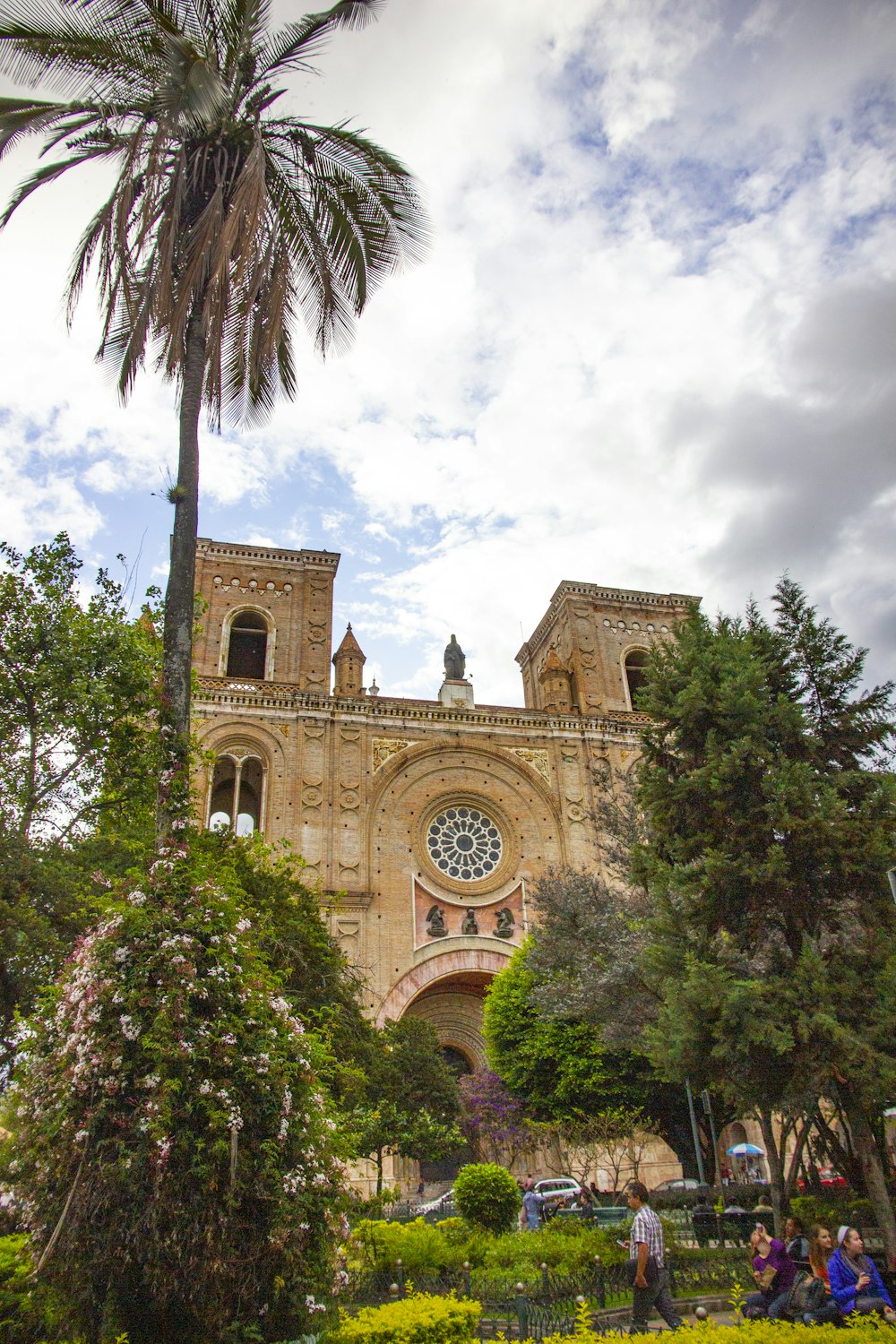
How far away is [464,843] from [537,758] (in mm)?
3602

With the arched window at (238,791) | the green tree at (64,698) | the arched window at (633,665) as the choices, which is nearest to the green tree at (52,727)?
the green tree at (64,698)

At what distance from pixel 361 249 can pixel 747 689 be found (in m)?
6.79

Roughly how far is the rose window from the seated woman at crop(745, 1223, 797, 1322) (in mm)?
19505

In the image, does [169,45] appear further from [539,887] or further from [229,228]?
[539,887]

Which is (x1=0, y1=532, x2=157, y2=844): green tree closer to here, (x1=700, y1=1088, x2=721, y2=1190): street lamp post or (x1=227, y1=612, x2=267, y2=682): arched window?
(x1=700, y1=1088, x2=721, y2=1190): street lamp post

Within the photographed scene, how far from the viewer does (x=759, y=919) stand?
11180 mm

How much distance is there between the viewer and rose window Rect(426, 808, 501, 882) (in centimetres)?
2711

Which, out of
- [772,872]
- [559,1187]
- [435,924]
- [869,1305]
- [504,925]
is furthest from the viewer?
[504,925]

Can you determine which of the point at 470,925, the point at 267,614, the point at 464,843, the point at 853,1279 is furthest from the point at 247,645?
the point at 853,1279

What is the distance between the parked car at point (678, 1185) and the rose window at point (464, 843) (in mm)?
9001

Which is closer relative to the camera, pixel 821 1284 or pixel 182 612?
pixel 821 1284

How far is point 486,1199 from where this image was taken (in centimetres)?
1254

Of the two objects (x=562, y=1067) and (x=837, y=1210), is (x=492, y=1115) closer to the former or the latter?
(x=562, y=1067)

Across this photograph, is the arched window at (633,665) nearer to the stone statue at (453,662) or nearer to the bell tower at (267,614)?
the stone statue at (453,662)
